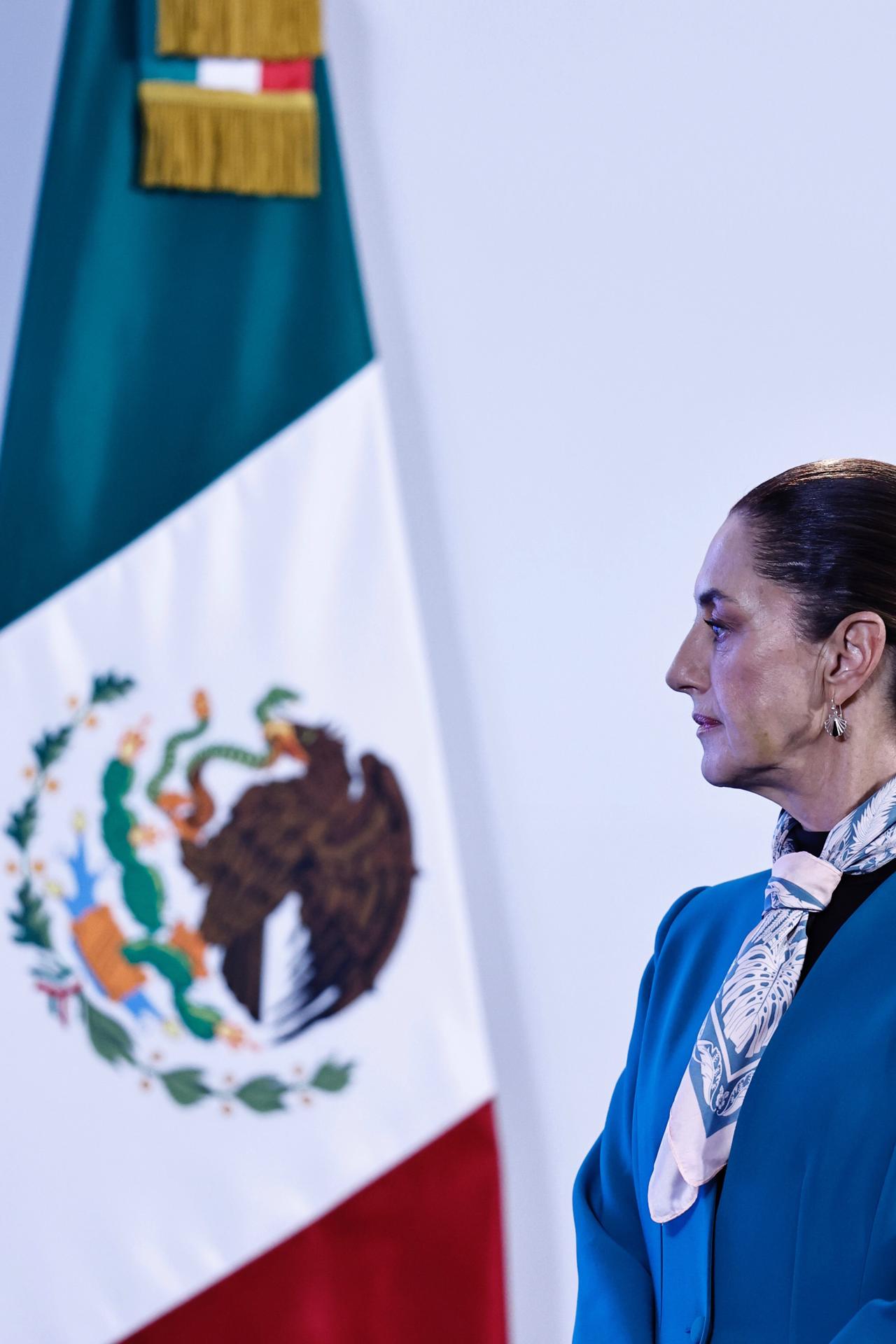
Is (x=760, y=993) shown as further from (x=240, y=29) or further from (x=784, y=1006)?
(x=240, y=29)

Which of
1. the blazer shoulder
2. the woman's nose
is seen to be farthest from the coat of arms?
the woman's nose

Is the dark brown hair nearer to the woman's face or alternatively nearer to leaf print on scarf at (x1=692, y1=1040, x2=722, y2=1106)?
the woman's face

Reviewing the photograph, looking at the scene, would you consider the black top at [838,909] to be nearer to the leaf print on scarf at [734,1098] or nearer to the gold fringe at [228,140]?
the leaf print on scarf at [734,1098]

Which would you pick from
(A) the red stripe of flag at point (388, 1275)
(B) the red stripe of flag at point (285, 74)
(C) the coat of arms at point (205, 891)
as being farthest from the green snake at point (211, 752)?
(B) the red stripe of flag at point (285, 74)

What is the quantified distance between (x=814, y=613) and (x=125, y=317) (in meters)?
1.00

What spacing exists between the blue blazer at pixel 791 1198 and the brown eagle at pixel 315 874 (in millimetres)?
519

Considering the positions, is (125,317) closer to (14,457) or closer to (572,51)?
(14,457)

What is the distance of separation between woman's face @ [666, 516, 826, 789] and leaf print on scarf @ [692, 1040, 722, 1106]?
9.3 inches

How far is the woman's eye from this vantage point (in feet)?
4.38

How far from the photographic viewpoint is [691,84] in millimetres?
2031

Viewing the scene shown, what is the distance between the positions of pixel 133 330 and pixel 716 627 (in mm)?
899

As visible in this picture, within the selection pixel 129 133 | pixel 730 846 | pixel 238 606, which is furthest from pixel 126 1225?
pixel 129 133

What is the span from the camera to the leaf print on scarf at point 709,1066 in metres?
1.21

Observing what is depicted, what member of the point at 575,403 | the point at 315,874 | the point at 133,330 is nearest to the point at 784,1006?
the point at 315,874
